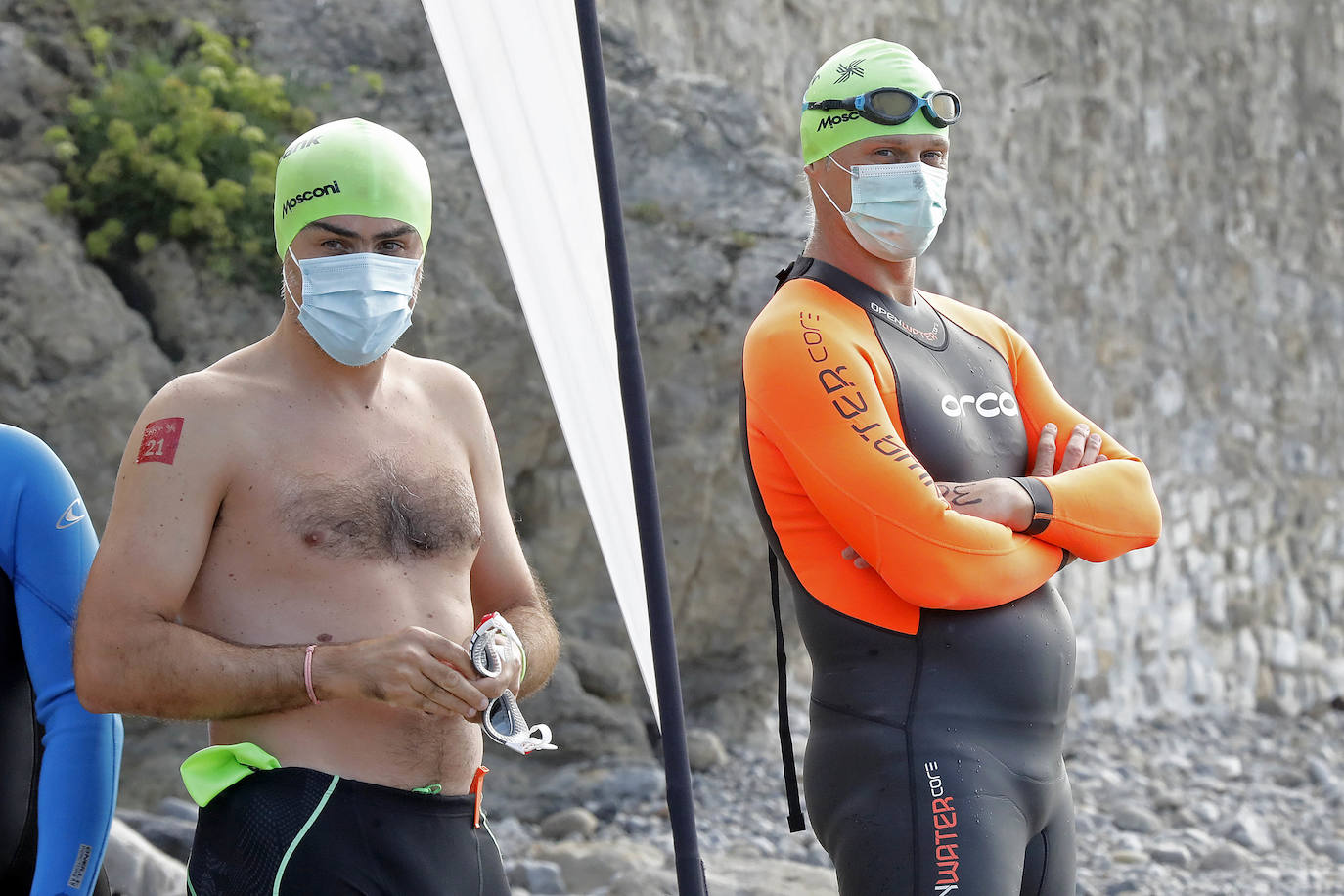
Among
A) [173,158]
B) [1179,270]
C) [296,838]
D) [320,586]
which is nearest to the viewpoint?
[296,838]

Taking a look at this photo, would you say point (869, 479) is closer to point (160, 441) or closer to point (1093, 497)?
point (1093, 497)

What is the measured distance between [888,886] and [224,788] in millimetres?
1055

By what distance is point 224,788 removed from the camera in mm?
2018

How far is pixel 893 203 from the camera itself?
2643 millimetres

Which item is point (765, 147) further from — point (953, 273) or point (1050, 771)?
point (1050, 771)

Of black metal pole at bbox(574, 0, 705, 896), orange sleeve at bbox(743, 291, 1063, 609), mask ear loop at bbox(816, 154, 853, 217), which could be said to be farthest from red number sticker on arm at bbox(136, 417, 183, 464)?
mask ear loop at bbox(816, 154, 853, 217)

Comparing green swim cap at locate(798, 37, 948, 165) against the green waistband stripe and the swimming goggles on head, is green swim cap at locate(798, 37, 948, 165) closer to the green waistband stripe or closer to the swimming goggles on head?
the swimming goggles on head

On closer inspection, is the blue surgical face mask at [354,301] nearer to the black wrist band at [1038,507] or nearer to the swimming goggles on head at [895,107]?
the swimming goggles on head at [895,107]

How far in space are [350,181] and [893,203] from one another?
1.02m

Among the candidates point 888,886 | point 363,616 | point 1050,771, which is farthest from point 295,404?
point 1050,771

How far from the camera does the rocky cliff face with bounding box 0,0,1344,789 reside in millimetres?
6086

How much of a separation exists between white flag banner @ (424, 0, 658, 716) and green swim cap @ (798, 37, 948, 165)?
2.47ft

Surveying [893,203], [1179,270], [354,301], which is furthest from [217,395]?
[1179,270]

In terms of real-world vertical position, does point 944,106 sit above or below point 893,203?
above
